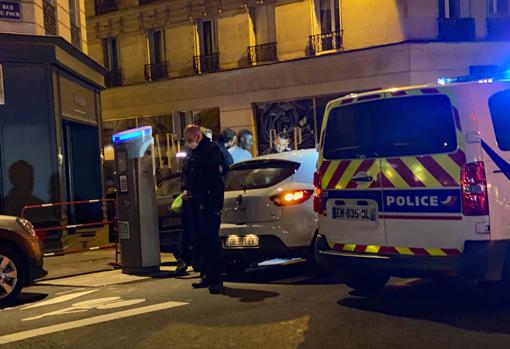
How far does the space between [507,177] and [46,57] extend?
9.93 m

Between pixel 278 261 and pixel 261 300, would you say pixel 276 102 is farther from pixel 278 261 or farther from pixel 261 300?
pixel 261 300

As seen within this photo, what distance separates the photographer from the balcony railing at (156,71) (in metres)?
22.2

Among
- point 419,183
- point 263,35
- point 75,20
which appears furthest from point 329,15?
point 419,183

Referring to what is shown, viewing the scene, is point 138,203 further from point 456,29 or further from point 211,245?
point 456,29

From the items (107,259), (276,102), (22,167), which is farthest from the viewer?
(276,102)

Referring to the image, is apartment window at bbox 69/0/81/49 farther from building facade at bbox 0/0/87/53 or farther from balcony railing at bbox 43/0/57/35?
balcony railing at bbox 43/0/57/35

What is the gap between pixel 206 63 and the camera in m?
21.3

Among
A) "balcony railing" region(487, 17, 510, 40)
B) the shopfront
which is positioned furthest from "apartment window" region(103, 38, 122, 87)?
"balcony railing" region(487, 17, 510, 40)

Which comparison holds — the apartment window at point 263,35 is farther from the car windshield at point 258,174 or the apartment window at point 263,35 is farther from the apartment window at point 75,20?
the car windshield at point 258,174

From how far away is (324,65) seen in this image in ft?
61.4

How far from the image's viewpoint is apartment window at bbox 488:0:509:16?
18.5 meters

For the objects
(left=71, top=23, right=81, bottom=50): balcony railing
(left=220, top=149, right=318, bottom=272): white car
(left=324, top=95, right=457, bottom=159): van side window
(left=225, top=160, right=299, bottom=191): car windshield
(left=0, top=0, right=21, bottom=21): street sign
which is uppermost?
(left=71, top=23, right=81, bottom=50): balcony railing

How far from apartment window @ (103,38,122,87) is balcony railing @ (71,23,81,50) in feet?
24.6

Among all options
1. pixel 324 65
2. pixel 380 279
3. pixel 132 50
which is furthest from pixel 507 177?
pixel 132 50
